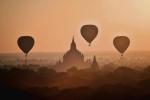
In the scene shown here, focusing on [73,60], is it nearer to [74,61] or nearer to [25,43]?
[74,61]

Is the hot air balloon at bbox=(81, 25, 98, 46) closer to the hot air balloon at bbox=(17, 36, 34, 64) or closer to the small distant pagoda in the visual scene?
the small distant pagoda

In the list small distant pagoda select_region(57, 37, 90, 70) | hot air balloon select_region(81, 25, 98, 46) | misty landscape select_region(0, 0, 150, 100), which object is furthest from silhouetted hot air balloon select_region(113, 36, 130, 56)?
small distant pagoda select_region(57, 37, 90, 70)

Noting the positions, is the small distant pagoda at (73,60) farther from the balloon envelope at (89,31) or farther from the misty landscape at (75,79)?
the balloon envelope at (89,31)

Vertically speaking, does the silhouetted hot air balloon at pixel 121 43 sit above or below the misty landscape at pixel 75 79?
above

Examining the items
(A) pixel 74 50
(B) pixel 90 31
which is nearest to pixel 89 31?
(B) pixel 90 31

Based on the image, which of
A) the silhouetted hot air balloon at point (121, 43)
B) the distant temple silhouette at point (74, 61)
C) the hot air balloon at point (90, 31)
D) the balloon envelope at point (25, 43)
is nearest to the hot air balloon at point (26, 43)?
the balloon envelope at point (25, 43)

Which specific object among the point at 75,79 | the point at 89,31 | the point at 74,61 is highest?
the point at 89,31

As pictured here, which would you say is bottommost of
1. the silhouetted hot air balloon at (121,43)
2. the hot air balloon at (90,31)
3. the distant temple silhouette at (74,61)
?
the distant temple silhouette at (74,61)
